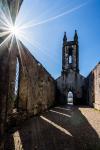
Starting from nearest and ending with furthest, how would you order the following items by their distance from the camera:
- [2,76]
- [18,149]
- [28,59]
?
1. [2,76]
2. [18,149]
3. [28,59]

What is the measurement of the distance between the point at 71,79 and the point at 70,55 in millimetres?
4696

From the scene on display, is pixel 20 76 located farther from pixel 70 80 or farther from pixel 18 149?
pixel 70 80

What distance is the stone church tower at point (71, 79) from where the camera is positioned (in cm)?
2670

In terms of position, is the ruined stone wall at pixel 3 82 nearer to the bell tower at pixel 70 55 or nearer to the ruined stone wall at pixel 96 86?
the ruined stone wall at pixel 96 86

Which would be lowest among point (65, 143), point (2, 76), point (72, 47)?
point (65, 143)

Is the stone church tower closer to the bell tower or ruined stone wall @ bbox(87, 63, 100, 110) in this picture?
the bell tower

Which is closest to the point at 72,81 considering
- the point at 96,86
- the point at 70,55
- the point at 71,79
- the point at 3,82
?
the point at 71,79

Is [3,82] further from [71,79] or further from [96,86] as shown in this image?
[71,79]

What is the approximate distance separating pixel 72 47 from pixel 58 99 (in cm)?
919

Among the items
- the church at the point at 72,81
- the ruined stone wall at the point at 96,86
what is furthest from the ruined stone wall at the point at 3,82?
the church at the point at 72,81

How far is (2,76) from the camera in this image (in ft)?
8.79

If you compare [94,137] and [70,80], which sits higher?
[70,80]

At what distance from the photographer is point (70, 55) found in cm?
2959

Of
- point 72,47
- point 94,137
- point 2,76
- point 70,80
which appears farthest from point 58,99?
point 2,76
